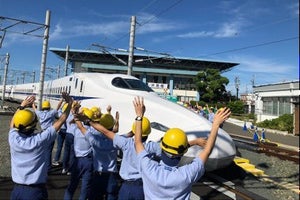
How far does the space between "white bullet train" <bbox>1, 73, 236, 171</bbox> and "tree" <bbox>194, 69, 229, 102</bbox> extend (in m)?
39.0

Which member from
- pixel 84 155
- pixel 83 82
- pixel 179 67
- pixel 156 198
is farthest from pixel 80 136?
pixel 179 67

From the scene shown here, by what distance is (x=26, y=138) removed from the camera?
414cm

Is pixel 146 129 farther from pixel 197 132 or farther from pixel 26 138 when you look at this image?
pixel 197 132

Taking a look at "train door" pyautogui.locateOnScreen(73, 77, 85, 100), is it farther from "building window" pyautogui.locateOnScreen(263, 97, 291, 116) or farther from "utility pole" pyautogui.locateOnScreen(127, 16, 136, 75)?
"building window" pyautogui.locateOnScreen(263, 97, 291, 116)

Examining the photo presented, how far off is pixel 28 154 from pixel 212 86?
158 feet

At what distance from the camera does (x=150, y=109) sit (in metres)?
8.91

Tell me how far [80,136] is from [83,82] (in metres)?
6.76

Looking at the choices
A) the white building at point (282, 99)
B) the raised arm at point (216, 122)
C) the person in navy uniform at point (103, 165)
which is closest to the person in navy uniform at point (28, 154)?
the person in navy uniform at point (103, 165)

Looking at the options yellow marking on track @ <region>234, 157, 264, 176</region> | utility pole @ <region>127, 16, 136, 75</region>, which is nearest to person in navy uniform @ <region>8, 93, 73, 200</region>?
yellow marking on track @ <region>234, 157, 264, 176</region>

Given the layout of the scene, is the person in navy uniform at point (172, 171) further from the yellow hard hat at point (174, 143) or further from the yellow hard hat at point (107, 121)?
the yellow hard hat at point (107, 121)

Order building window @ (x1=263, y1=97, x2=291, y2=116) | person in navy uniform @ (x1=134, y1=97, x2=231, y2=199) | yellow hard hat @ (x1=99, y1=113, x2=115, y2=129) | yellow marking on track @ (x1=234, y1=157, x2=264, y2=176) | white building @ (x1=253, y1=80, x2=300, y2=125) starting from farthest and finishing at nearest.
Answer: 1. yellow marking on track @ (x1=234, y1=157, x2=264, y2=176)
2. building window @ (x1=263, y1=97, x2=291, y2=116)
3. yellow hard hat @ (x1=99, y1=113, x2=115, y2=129)
4. white building @ (x1=253, y1=80, x2=300, y2=125)
5. person in navy uniform @ (x1=134, y1=97, x2=231, y2=199)

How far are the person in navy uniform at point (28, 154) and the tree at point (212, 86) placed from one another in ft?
157

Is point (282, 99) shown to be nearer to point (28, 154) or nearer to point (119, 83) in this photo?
point (119, 83)

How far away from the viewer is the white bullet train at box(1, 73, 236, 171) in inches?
306
